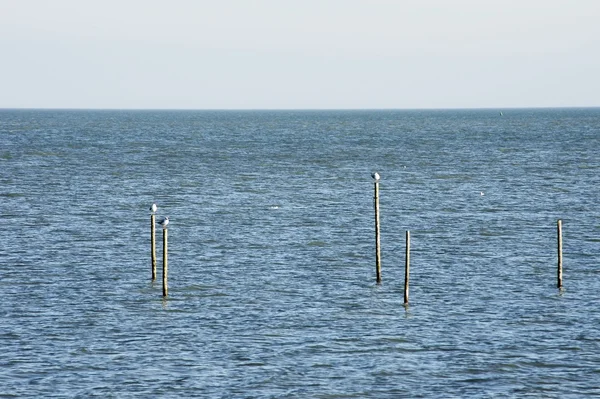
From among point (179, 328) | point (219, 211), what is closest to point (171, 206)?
point (219, 211)

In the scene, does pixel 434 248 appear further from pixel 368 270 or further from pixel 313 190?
pixel 313 190

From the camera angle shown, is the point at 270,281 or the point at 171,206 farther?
the point at 171,206

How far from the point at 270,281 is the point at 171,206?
27686mm

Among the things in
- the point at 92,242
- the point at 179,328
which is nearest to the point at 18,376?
the point at 179,328

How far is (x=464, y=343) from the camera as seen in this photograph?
108 feet

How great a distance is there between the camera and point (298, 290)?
41219 mm

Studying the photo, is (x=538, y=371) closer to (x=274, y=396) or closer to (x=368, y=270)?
(x=274, y=396)

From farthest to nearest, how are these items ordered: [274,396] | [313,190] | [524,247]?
1. [313,190]
2. [524,247]
3. [274,396]

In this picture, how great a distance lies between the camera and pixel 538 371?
29797 millimetres

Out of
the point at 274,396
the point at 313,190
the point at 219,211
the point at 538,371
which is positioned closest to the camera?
the point at 274,396

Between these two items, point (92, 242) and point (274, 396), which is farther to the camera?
point (92, 242)

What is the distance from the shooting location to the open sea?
96.3 ft

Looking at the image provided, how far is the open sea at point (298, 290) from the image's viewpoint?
96.3 feet

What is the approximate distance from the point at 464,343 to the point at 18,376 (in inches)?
565
